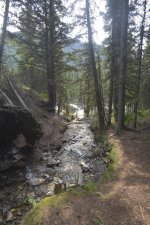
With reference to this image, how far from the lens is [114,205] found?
24.8 ft

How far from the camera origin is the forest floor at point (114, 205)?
266 inches

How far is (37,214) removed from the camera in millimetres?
7066

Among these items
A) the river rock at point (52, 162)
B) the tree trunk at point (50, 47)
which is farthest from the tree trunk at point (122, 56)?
the tree trunk at point (50, 47)

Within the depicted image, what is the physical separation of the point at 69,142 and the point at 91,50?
23.5 feet

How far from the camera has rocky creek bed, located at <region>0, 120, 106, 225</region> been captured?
8.55 meters

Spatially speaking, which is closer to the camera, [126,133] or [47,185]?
[47,185]

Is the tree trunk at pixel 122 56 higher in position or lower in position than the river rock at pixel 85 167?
higher

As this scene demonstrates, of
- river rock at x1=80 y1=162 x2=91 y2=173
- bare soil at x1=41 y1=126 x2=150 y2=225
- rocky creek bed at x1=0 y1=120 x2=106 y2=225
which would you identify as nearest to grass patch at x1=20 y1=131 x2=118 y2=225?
bare soil at x1=41 y1=126 x2=150 y2=225

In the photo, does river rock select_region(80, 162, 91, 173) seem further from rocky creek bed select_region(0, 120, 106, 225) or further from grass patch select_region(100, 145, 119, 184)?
grass patch select_region(100, 145, 119, 184)

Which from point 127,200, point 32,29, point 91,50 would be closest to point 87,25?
point 91,50

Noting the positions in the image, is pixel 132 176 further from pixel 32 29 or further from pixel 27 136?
pixel 32 29

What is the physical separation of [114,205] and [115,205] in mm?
30

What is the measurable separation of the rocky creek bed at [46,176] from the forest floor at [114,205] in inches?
48.3

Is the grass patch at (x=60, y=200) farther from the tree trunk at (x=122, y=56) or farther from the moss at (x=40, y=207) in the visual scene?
the tree trunk at (x=122, y=56)
